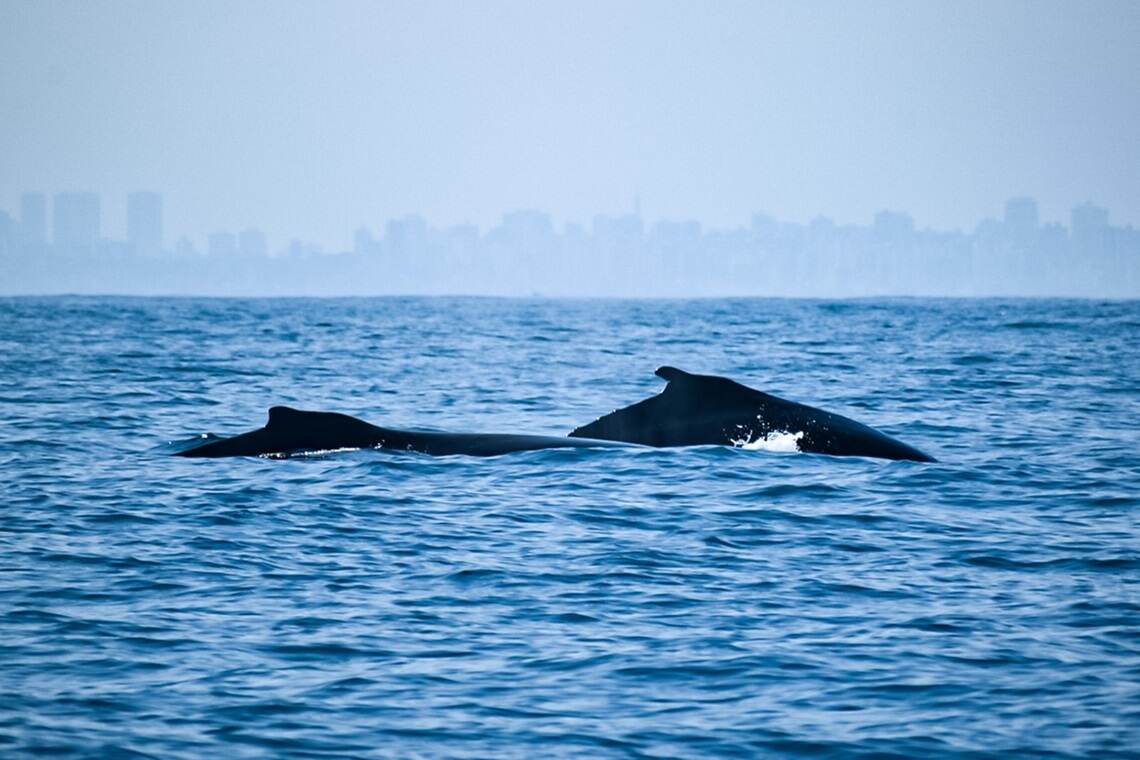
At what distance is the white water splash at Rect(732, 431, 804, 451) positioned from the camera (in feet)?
60.7

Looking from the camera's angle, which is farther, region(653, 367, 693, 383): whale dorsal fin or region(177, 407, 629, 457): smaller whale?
region(177, 407, 629, 457): smaller whale

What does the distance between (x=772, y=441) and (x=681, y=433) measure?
1070 millimetres

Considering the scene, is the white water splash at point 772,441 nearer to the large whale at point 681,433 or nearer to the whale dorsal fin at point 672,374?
the large whale at point 681,433

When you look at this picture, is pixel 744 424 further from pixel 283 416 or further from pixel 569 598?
pixel 569 598

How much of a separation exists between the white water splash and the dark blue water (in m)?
0.25

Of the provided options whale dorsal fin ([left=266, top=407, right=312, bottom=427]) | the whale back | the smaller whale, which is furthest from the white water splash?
whale dorsal fin ([left=266, top=407, right=312, bottom=427])

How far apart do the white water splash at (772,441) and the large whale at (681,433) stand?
1cm

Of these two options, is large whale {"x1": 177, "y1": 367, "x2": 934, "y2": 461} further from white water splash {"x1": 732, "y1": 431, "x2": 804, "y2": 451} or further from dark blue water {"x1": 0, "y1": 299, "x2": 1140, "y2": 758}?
dark blue water {"x1": 0, "y1": 299, "x2": 1140, "y2": 758}

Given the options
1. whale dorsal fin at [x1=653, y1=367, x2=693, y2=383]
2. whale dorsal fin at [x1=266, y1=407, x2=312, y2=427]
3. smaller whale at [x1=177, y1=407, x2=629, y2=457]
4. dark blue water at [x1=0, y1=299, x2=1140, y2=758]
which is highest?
whale dorsal fin at [x1=653, y1=367, x2=693, y2=383]

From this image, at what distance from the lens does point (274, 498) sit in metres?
15.6

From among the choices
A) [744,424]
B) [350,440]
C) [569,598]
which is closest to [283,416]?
[350,440]

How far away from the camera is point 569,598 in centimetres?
1139

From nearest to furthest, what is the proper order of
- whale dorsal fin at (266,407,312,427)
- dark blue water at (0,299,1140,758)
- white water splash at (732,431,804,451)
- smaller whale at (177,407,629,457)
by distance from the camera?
dark blue water at (0,299,1140,758) < whale dorsal fin at (266,407,312,427) < smaller whale at (177,407,629,457) < white water splash at (732,431,804,451)

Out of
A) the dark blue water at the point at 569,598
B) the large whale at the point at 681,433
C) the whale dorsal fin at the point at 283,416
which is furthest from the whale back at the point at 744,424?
the whale dorsal fin at the point at 283,416
